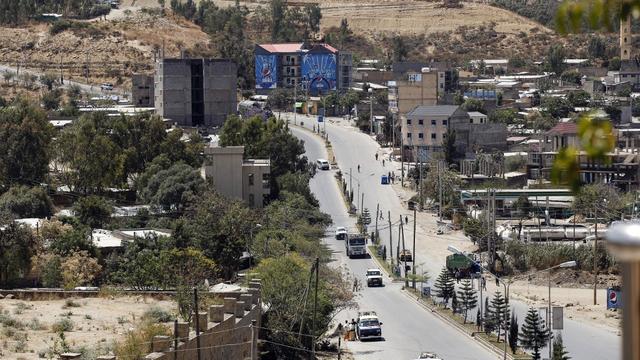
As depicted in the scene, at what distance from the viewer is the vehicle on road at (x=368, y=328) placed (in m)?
45.2

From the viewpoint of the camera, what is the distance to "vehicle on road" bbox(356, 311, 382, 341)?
45156 mm

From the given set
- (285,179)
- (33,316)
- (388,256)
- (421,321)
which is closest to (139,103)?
(285,179)

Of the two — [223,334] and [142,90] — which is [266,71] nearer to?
[142,90]

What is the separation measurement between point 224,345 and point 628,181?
58.1 meters

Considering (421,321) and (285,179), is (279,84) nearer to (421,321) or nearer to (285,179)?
(285,179)

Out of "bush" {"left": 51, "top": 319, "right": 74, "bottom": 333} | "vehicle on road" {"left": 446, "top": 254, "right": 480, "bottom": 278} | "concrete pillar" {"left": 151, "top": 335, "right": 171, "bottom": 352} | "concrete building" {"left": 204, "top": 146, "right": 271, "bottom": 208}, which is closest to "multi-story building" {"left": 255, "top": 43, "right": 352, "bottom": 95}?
"concrete building" {"left": 204, "top": 146, "right": 271, "bottom": 208}

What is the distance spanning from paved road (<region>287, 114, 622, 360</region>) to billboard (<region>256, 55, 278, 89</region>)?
55.1 feet

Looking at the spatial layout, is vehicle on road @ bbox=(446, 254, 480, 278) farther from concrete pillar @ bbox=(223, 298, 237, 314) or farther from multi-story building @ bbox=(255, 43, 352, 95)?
multi-story building @ bbox=(255, 43, 352, 95)

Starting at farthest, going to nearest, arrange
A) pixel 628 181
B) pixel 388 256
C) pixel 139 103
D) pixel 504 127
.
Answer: pixel 139 103 → pixel 504 127 → pixel 628 181 → pixel 388 256

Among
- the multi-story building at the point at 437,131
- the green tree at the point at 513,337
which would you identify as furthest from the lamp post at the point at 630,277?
the multi-story building at the point at 437,131

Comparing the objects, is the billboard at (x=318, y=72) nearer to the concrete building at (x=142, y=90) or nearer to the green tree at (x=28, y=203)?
the concrete building at (x=142, y=90)

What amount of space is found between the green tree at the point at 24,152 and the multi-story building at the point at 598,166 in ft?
86.2

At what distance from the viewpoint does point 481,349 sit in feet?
143

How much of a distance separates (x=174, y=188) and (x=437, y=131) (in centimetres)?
3043
